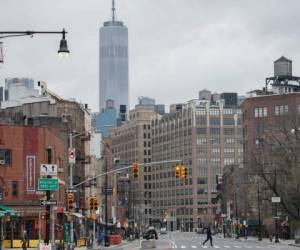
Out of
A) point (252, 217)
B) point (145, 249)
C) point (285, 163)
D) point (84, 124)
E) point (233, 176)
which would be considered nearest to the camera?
point (145, 249)

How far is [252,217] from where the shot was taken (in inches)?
6432

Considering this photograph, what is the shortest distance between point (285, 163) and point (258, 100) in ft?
311

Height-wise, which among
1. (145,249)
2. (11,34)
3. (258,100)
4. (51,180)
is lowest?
(145,249)

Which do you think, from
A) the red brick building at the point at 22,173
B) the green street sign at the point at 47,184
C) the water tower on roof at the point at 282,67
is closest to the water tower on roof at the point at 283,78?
the water tower on roof at the point at 282,67

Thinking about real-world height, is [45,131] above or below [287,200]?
above

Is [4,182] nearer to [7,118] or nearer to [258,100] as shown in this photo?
[7,118]

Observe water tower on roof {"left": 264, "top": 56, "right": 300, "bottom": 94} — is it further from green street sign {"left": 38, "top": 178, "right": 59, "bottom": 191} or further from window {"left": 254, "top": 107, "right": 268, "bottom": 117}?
green street sign {"left": 38, "top": 178, "right": 59, "bottom": 191}

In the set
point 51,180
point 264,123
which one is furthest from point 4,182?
point 264,123

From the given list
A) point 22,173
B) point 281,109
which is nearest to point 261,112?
point 281,109

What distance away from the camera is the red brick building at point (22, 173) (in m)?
81.6

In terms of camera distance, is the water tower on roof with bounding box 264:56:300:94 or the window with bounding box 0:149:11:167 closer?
the window with bounding box 0:149:11:167

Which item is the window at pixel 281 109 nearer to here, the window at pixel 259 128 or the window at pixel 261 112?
the window at pixel 261 112

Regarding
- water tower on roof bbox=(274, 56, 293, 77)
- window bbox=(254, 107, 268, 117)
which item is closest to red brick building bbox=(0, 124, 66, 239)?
window bbox=(254, 107, 268, 117)

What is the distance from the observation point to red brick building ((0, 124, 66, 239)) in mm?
81625
